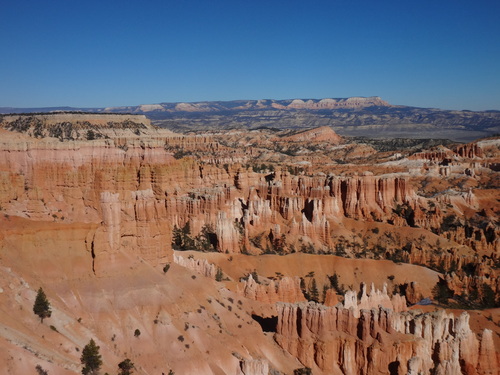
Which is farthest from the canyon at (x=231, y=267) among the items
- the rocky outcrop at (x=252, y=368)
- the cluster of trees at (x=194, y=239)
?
the cluster of trees at (x=194, y=239)

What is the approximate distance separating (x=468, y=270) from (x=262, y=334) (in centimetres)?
2878

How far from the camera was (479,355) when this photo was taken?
29.9 meters

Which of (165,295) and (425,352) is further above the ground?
(165,295)

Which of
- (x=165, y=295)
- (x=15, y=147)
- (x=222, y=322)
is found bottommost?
(x=222, y=322)

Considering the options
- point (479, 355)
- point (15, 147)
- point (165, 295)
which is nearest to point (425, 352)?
point (479, 355)

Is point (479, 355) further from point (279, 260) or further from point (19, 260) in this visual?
point (19, 260)

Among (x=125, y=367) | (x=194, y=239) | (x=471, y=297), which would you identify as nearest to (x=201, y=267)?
(x=194, y=239)

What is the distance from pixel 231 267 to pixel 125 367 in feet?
74.0

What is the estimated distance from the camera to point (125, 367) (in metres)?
21.5

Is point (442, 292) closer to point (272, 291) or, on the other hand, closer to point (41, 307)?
point (272, 291)

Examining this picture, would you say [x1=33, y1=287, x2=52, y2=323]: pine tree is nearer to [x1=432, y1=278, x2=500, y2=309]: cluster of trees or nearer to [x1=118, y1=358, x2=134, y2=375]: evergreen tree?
[x1=118, y1=358, x2=134, y2=375]: evergreen tree

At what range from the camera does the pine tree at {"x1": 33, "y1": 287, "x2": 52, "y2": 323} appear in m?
21.8

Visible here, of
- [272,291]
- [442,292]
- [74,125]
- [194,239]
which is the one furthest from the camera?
[74,125]

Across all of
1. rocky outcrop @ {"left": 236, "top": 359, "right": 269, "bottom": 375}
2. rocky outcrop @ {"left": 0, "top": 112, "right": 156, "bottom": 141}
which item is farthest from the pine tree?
rocky outcrop @ {"left": 0, "top": 112, "right": 156, "bottom": 141}
